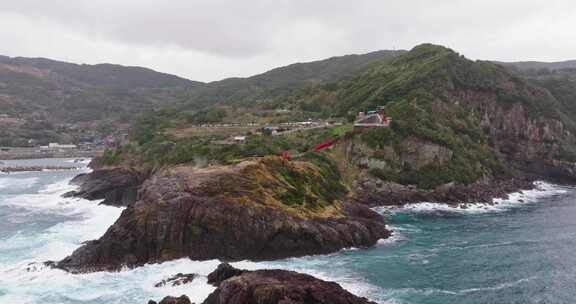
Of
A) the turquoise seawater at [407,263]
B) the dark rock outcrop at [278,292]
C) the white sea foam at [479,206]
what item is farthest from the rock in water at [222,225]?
the white sea foam at [479,206]

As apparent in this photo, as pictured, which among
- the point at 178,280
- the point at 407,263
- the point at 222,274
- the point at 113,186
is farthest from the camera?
the point at 113,186

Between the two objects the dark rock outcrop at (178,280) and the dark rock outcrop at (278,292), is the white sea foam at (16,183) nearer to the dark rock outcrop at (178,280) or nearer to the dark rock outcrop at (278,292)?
the dark rock outcrop at (178,280)

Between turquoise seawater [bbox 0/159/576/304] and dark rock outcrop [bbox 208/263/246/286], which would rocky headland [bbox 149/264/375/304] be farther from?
dark rock outcrop [bbox 208/263/246/286]

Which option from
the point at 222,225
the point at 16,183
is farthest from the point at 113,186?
the point at 222,225

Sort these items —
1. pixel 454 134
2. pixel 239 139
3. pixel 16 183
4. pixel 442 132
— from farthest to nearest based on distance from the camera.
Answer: pixel 16 183 → pixel 454 134 → pixel 442 132 → pixel 239 139

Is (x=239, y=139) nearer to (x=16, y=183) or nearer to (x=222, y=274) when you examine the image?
(x=222, y=274)

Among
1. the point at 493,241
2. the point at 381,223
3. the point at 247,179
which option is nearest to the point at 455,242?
the point at 493,241
